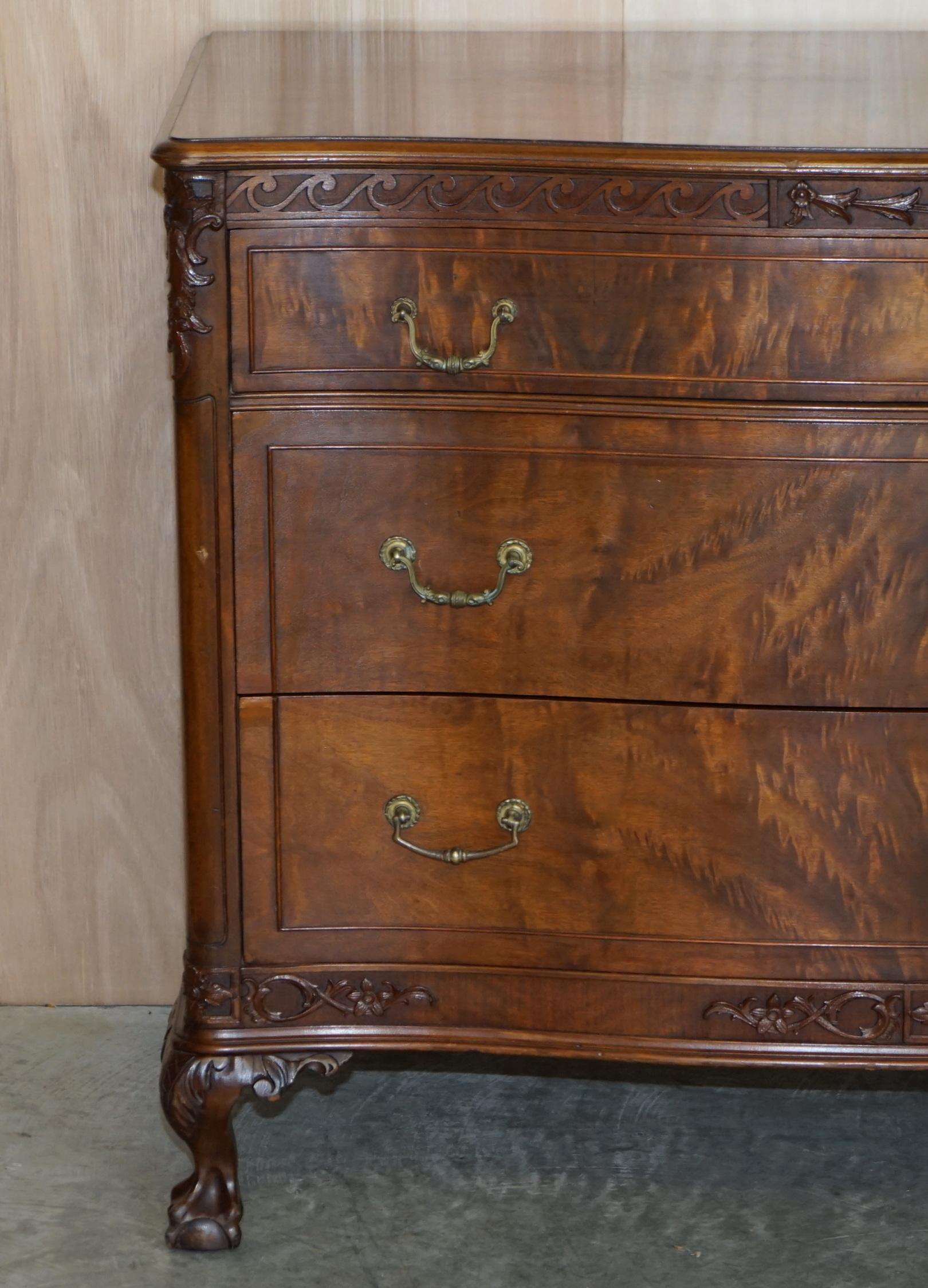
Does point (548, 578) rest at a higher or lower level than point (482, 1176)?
higher

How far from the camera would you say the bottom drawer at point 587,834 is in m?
1.58

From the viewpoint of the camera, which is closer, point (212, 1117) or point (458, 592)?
point (458, 592)

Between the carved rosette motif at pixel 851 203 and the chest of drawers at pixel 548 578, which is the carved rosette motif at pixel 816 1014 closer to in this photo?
the chest of drawers at pixel 548 578

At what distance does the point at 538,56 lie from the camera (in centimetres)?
191

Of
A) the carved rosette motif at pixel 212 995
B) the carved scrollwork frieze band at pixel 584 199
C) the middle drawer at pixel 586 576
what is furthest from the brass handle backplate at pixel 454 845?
the carved scrollwork frieze band at pixel 584 199

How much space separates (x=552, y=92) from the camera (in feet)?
5.63

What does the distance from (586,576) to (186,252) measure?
1.60 feet

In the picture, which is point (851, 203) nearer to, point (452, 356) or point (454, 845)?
point (452, 356)

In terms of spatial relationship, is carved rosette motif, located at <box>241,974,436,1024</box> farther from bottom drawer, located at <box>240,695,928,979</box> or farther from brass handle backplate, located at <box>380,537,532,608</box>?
brass handle backplate, located at <box>380,537,532,608</box>

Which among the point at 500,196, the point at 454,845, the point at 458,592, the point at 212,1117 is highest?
the point at 500,196

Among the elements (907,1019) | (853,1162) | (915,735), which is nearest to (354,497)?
(915,735)

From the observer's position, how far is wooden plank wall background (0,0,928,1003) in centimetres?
197

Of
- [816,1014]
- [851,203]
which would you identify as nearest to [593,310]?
[851,203]

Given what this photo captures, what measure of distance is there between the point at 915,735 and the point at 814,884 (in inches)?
7.2
